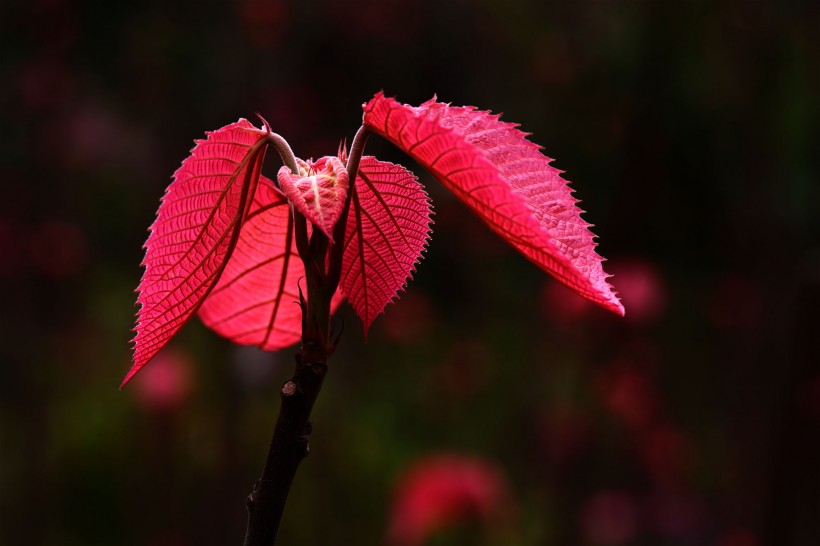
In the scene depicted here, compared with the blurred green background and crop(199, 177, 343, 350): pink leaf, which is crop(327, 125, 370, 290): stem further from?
the blurred green background

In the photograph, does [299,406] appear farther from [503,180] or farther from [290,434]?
[503,180]

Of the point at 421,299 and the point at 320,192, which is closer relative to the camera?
the point at 320,192

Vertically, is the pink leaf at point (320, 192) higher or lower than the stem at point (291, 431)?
higher

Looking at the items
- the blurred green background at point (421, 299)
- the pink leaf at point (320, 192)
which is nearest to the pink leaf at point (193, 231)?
the pink leaf at point (320, 192)

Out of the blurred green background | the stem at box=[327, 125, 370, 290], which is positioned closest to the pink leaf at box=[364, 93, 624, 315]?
the stem at box=[327, 125, 370, 290]

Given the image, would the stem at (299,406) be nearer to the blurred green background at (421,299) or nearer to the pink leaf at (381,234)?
the pink leaf at (381,234)

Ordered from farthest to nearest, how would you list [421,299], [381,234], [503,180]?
[421,299]
[381,234]
[503,180]

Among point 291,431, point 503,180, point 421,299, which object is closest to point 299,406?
point 291,431
